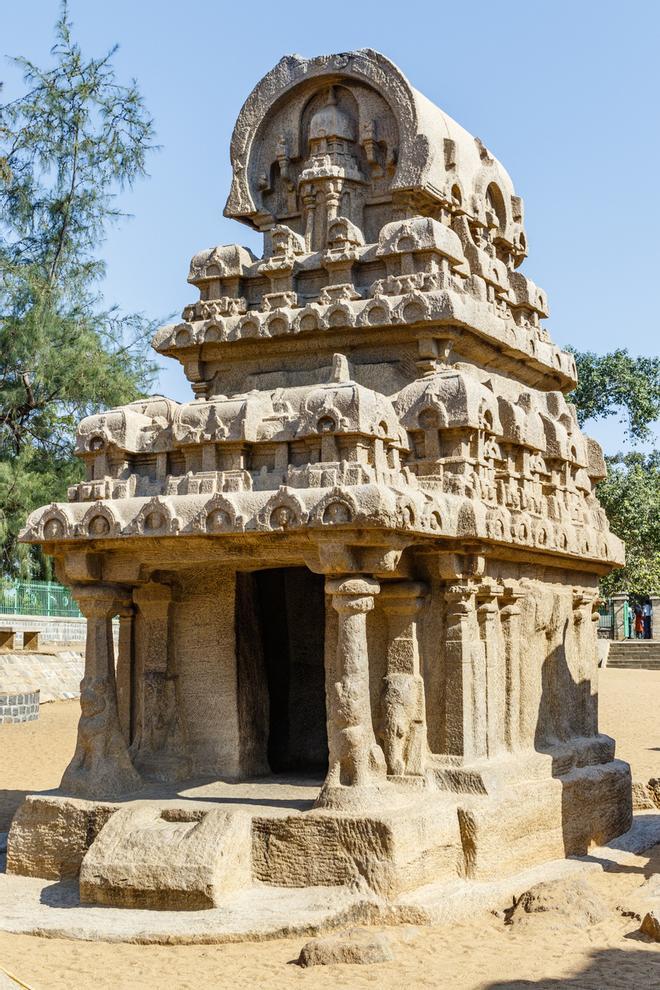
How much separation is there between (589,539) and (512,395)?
4.92 ft

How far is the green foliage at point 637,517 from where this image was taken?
34719 millimetres

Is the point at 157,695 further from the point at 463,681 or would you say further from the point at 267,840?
the point at 463,681

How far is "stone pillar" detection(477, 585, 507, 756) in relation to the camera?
8.88 m

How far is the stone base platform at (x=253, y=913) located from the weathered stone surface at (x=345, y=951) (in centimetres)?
36

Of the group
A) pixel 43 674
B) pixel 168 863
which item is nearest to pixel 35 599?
pixel 43 674

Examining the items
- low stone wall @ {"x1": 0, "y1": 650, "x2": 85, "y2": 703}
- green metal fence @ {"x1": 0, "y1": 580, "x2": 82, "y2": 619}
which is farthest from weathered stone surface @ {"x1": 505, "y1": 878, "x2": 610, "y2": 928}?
green metal fence @ {"x1": 0, "y1": 580, "x2": 82, "y2": 619}

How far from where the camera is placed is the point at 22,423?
26250 millimetres

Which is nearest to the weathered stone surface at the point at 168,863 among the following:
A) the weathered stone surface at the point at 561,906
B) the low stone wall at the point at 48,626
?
the weathered stone surface at the point at 561,906

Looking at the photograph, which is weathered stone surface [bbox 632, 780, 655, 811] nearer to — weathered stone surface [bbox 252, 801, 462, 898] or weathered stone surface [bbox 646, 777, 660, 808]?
weathered stone surface [bbox 646, 777, 660, 808]

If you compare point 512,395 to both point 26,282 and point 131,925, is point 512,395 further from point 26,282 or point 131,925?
point 26,282

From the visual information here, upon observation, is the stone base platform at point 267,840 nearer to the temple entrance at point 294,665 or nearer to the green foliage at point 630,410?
the temple entrance at point 294,665

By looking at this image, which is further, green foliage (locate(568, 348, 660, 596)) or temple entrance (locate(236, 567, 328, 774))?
green foliage (locate(568, 348, 660, 596))

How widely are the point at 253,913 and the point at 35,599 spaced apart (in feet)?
68.7

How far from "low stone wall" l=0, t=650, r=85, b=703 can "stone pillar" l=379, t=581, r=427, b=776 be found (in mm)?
14471
